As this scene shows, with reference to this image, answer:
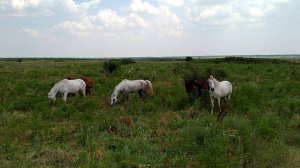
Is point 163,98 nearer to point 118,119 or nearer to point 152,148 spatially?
point 118,119

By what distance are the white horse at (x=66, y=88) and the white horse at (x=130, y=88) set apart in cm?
218

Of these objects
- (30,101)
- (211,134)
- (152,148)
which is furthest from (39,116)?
(211,134)

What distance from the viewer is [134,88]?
51.6 ft

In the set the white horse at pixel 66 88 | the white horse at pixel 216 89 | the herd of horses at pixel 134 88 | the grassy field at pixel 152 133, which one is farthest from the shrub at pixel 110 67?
the white horse at pixel 216 89

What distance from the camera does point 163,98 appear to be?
1520 centimetres

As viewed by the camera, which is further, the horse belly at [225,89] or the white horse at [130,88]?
the white horse at [130,88]

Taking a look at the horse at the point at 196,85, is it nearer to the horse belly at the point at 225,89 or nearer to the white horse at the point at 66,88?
the horse belly at the point at 225,89

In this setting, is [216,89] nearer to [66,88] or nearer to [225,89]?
[225,89]

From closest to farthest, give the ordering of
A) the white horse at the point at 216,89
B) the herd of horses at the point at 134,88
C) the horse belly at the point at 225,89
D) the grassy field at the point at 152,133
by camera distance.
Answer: the grassy field at the point at 152,133, the white horse at the point at 216,89, the herd of horses at the point at 134,88, the horse belly at the point at 225,89

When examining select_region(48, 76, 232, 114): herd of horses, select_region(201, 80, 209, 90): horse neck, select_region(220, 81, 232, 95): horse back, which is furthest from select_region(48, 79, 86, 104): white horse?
select_region(220, 81, 232, 95): horse back

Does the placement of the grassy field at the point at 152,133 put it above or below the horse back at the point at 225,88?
below

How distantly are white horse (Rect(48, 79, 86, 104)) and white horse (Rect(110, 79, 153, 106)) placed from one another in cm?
218

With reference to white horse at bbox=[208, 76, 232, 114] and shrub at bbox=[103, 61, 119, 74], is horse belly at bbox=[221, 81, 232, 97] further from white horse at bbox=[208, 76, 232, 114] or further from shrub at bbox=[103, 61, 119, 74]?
shrub at bbox=[103, 61, 119, 74]

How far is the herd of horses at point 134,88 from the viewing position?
13664mm
